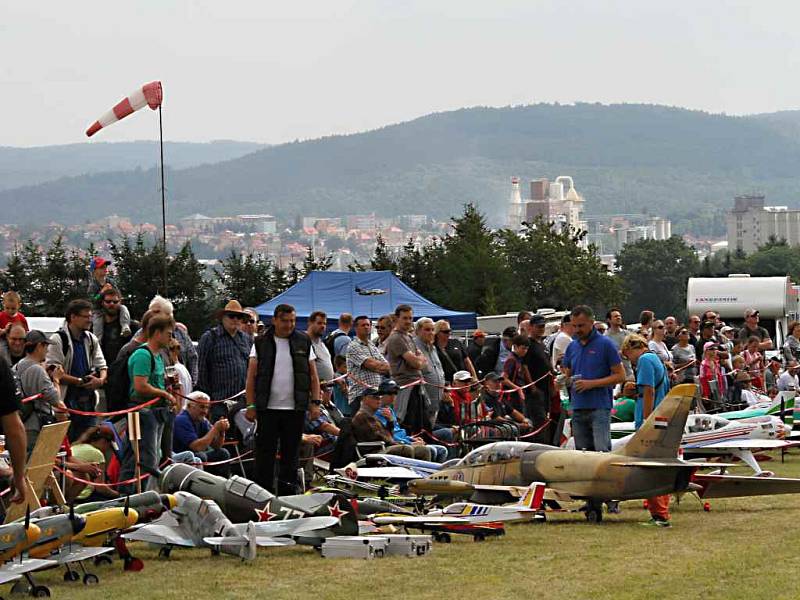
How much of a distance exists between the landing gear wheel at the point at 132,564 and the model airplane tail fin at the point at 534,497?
362 cm

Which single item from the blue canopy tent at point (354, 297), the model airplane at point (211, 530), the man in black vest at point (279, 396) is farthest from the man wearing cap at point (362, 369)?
the blue canopy tent at point (354, 297)

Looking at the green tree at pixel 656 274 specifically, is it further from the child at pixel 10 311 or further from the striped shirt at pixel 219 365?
the child at pixel 10 311

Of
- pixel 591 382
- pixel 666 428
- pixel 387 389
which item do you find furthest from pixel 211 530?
pixel 387 389

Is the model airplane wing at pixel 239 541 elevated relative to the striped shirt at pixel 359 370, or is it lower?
lower

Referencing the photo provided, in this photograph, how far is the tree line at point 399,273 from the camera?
4153 centimetres

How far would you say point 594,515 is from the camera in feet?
37.5

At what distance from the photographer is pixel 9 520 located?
8.49 metres

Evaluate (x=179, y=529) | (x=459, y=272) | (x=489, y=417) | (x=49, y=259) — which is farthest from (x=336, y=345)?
(x=459, y=272)

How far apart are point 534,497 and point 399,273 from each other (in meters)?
50.8

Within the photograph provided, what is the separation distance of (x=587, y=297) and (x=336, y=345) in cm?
7320

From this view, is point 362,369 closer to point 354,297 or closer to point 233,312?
point 233,312

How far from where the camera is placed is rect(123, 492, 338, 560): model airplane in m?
9.16

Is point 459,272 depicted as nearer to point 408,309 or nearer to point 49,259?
point 49,259

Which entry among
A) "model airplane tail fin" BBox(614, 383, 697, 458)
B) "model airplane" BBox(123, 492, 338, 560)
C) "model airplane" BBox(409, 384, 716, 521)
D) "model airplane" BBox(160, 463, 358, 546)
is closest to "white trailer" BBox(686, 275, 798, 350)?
"model airplane" BBox(409, 384, 716, 521)
